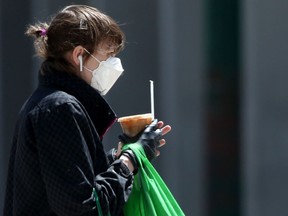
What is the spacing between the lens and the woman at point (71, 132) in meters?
2.61

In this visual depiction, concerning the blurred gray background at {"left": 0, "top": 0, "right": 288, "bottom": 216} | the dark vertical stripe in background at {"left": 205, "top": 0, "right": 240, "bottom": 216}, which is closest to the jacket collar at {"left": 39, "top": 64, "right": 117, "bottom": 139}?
the blurred gray background at {"left": 0, "top": 0, "right": 288, "bottom": 216}

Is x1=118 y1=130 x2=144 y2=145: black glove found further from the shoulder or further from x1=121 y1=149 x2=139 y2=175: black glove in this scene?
the shoulder

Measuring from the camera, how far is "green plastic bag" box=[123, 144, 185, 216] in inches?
111

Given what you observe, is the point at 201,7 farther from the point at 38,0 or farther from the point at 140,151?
the point at 140,151

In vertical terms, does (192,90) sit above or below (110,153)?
below

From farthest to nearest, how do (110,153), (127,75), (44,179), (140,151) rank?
(127,75) → (110,153) → (140,151) → (44,179)

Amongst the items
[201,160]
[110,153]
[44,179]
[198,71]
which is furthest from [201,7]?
[44,179]

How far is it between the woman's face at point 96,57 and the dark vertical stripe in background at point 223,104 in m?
5.33

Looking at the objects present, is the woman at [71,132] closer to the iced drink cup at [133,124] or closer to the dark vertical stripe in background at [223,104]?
the iced drink cup at [133,124]

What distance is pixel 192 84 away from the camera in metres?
8.02

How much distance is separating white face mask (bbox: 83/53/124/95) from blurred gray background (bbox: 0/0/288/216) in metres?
4.79

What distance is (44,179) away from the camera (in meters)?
2.62

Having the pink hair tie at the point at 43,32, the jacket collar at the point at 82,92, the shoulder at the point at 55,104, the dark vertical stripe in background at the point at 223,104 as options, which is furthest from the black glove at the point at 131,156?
the dark vertical stripe in background at the point at 223,104

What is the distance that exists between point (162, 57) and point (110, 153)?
487 cm
